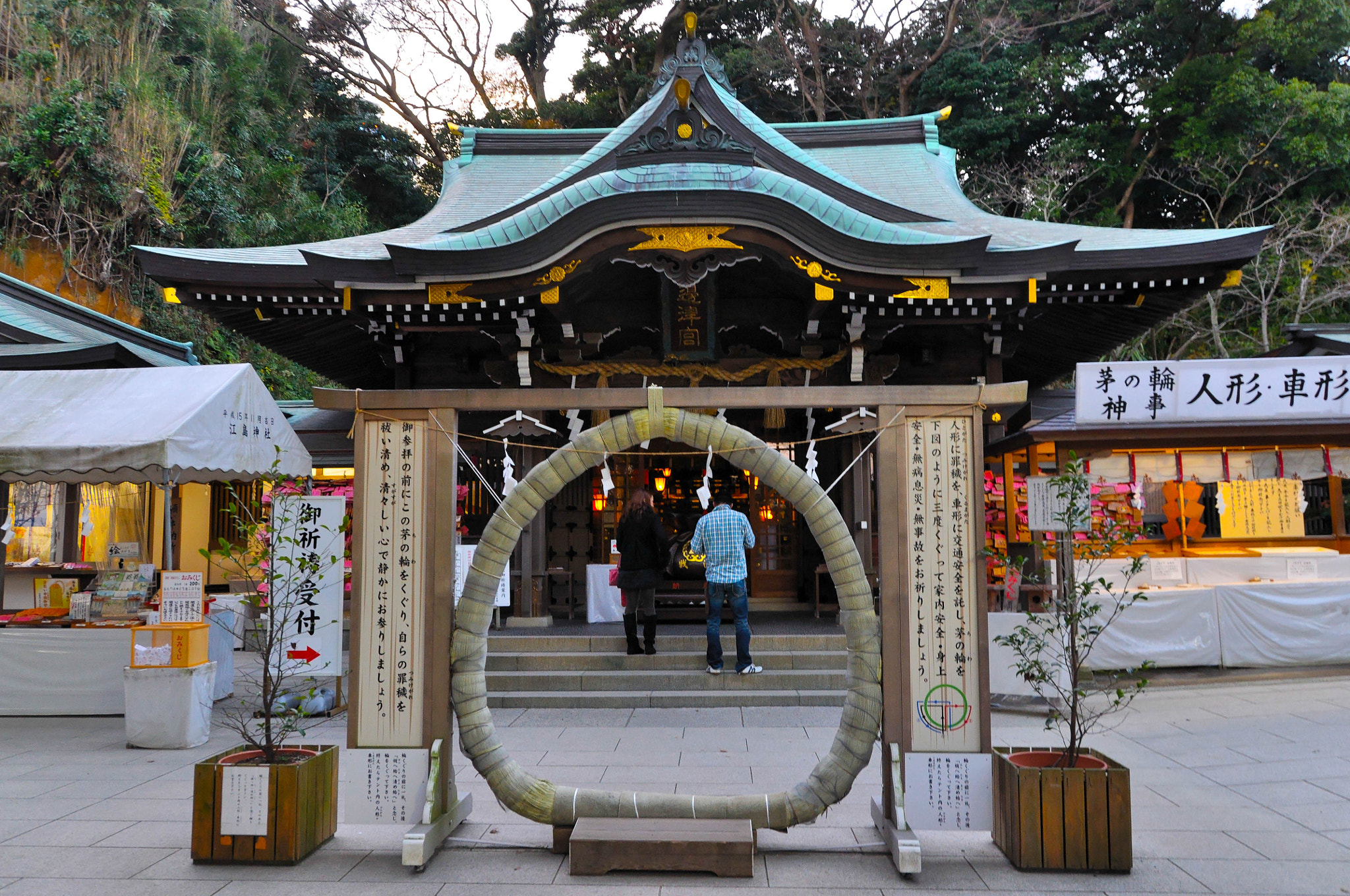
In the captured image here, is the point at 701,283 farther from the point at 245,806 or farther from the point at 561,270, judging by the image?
the point at 245,806

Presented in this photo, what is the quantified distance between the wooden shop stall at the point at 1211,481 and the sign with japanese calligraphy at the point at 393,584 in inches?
228

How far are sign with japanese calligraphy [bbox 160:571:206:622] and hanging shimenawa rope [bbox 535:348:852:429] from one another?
4.12 meters

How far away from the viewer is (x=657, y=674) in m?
8.27

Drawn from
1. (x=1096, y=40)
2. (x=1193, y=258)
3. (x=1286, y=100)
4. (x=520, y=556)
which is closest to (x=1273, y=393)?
(x=1193, y=258)

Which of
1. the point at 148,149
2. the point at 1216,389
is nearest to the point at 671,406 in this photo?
the point at 1216,389

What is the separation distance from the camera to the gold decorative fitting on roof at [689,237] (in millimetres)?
8062

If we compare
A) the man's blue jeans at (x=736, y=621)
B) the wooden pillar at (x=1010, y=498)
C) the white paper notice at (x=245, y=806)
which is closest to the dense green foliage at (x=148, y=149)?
the man's blue jeans at (x=736, y=621)

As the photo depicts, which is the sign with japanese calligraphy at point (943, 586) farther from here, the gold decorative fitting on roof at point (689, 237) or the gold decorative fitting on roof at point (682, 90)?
the gold decorative fitting on roof at point (682, 90)

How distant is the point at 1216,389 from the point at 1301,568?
3.74 m

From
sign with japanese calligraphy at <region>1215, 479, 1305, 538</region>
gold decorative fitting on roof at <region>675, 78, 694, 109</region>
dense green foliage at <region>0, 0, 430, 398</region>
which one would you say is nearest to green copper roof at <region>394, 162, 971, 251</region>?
gold decorative fitting on roof at <region>675, 78, 694, 109</region>

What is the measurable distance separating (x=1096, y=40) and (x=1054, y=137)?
11.0 ft

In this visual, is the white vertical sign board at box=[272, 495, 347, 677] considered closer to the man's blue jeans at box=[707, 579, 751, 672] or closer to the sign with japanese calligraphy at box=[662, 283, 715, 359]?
the man's blue jeans at box=[707, 579, 751, 672]

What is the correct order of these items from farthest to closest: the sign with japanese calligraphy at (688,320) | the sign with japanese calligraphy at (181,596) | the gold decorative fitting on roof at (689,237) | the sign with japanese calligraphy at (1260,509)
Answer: the sign with japanese calligraphy at (1260,509)
the sign with japanese calligraphy at (688,320)
the gold decorative fitting on roof at (689,237)
the sign with japanese calligraphy at (181,596)

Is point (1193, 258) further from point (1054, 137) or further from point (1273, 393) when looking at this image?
point (1054, 137)
